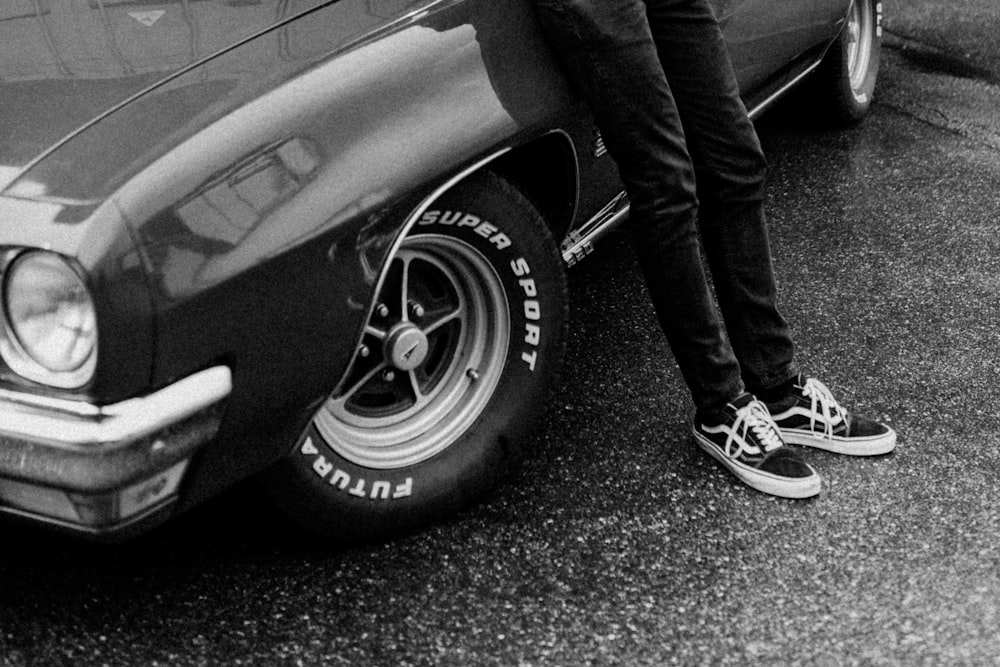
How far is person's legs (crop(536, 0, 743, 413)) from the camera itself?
2.41 m

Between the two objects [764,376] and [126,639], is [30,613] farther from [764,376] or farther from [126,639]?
[764,376]

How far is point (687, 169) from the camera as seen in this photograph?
254 cm

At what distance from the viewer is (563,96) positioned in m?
2.52

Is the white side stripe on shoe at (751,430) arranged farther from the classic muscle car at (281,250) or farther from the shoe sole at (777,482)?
the classic muscle car at (281,250)

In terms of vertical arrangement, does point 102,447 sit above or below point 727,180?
above

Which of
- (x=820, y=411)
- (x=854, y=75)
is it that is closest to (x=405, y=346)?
(x=820, y=411)

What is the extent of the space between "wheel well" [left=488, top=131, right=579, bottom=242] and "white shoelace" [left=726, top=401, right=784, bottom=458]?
583mm

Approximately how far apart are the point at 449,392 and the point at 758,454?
0.71 m

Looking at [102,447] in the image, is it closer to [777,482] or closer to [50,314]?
[50,314]

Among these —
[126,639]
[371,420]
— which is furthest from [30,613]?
[371,420]

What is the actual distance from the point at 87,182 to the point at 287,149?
34 centimetres

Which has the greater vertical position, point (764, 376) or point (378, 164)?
point (378, 164)

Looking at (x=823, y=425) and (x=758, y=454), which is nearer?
(x=758, y=454)

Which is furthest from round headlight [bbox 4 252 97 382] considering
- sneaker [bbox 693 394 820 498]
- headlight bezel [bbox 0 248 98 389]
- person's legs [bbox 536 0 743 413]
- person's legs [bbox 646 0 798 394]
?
sneaker [bbox 693 394 820 498]
